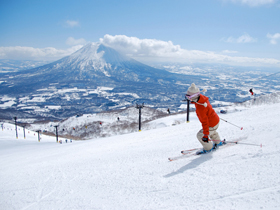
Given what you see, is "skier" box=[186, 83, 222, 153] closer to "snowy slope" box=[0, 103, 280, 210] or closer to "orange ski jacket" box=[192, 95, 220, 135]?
"orange ski jacket" box=[192, 95, 220, 135]

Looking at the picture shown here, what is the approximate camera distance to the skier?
4.22 metres

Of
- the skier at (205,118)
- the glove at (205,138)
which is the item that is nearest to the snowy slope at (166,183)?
the skier at (205,118)

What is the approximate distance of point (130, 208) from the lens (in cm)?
283

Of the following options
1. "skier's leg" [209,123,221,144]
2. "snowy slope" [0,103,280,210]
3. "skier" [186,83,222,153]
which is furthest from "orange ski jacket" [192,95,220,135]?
"snowy slope" [0,103,280,210]

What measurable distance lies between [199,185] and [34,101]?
207m

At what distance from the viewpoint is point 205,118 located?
423cm

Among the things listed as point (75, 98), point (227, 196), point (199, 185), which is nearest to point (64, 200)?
point (199, 185)

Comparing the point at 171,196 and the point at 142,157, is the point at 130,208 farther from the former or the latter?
the point at 142,157

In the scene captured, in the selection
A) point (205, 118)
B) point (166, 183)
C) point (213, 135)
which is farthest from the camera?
point (213, 135)

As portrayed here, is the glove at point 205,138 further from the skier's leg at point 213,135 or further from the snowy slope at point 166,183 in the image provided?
the skier's leg at point 213,135

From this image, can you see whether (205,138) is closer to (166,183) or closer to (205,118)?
(205,118)

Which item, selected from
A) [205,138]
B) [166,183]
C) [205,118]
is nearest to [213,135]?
[205,138]

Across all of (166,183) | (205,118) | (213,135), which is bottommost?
(166,183)

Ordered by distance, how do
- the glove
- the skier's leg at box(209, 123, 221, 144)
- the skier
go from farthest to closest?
the skier's leg at box(209, 123, 221, 144), the skier, the glove
